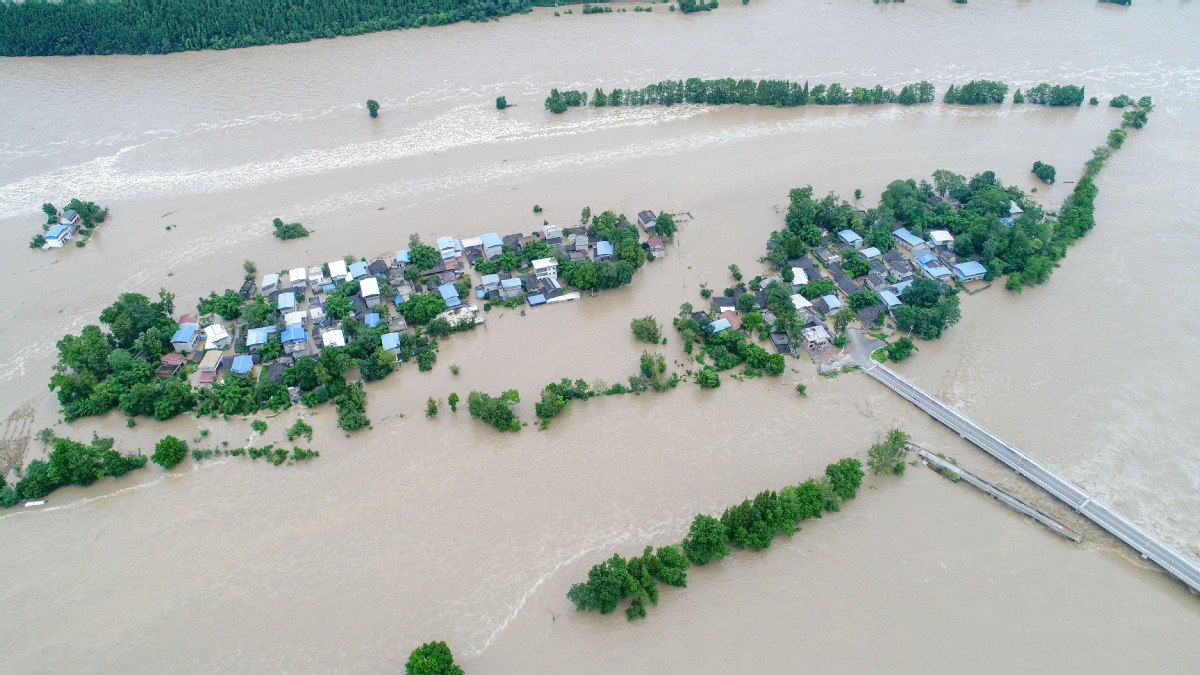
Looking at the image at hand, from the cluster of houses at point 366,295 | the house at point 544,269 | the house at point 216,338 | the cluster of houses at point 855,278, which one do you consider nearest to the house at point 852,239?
A: the cluster of houses at point 855,278

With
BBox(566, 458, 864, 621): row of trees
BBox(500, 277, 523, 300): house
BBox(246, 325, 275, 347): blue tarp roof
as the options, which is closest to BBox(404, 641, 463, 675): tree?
BBox(566, 458, 864, 621): row of trees

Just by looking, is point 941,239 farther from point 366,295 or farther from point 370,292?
point 366,295

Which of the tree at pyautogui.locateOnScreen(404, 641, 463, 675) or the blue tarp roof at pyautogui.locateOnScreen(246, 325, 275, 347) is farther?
the blue tarp roof at pyautogui.locateOnScreen(246, 325, 275, 347)

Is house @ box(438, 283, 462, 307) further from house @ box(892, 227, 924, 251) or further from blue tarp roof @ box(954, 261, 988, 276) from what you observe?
blue tarp roof @ box(954, 261, 988, 276)

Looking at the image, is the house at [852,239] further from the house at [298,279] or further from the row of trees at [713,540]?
the house at [298,279]

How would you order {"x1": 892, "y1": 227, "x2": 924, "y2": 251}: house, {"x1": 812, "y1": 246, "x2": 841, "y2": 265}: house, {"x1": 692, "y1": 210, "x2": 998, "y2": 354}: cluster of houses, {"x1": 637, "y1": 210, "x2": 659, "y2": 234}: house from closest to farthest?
{"x1": 692, "y1": 210, "x2": 998, "y2": 354}: cluster of houses → {"x1": 812, "y1": 246, "x2": 841, "y2": 265}: house → {"x1": 892, "y1": 227, "x2": 924, "y2": 251}: house → {"x1": 637, "y1": 210, "x2": 659, "y2": 234}: house

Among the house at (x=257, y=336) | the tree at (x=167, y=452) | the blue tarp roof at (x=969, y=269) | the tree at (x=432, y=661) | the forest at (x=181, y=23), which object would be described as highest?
the forest at (x=181, y=23)

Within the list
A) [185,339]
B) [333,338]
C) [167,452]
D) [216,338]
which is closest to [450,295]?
[333,338]
